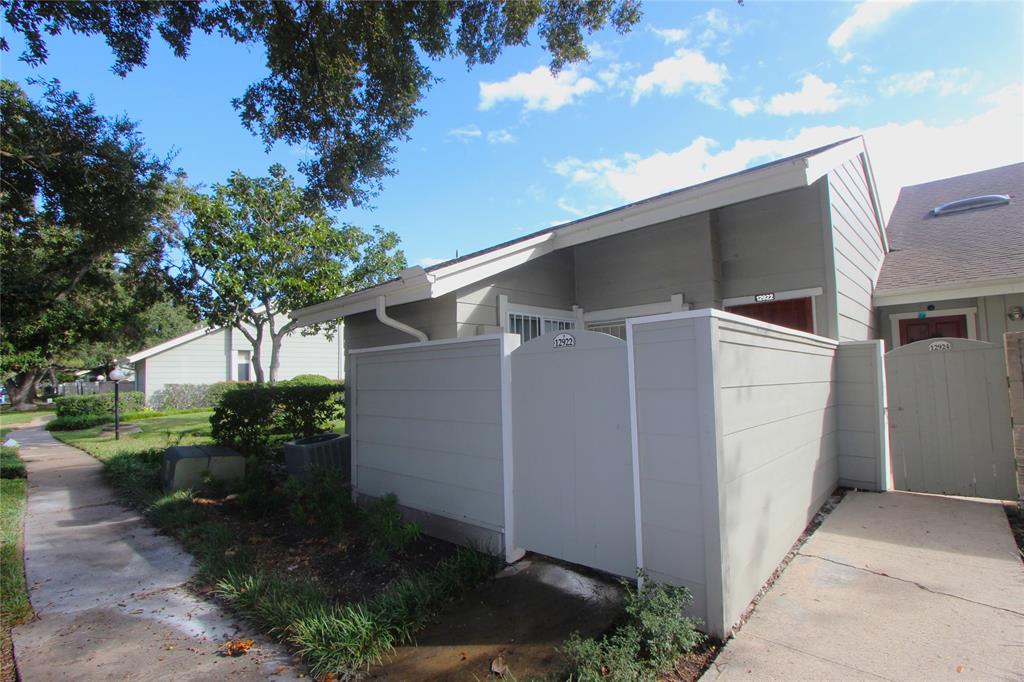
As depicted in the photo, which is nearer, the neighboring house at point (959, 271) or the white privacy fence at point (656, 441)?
the white privacy fence at point (656, 441)

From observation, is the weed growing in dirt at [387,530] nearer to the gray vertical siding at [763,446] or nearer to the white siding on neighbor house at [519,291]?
the white siding on neighbor house at [519,291]

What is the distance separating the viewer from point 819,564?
3.69m

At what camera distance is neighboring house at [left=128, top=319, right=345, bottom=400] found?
23.0 meters

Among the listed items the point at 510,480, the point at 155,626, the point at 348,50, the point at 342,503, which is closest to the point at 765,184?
the point at 510,480

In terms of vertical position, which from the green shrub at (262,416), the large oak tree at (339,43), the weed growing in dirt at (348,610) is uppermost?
the large oak tree at (339,43)

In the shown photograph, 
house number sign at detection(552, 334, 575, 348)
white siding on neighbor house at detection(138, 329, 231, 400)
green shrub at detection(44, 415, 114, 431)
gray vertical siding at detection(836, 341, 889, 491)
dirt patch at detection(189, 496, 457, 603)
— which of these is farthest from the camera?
white siding on neighbor house at detection(138, 329, 231, 400)

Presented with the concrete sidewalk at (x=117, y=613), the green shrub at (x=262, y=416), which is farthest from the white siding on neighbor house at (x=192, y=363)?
the concrete sidewalk at (x=117, y=613)

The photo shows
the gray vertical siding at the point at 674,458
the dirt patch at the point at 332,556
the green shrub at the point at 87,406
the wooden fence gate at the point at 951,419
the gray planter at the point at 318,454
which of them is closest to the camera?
the gray vertical siding at the point at 674,458

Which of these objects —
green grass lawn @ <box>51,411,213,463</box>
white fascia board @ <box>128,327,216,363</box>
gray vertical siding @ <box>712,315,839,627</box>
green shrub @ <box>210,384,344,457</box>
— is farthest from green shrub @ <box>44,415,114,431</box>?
gray vertical siding @ <box>712,315,839,627</box>

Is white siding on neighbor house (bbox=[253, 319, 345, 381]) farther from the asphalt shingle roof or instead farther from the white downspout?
the asphalt shingle roof

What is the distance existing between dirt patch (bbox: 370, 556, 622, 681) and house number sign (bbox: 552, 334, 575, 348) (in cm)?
171

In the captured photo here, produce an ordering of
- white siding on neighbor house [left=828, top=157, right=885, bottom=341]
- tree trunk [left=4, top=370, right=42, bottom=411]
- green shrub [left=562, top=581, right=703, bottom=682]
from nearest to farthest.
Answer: green shrub [left=562, top=581, right=703, bottom=682] → white siding on neighbor house [left=828, top=157, right=885, bottom=341] → tree trunk [left=4, top=370, right=42, bottom=411]

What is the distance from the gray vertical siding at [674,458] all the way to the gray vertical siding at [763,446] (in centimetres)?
11

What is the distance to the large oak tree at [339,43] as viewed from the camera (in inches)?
204
